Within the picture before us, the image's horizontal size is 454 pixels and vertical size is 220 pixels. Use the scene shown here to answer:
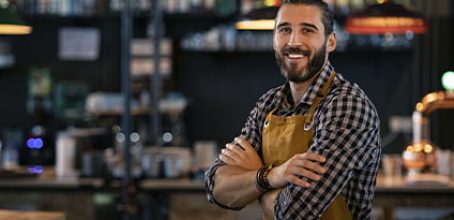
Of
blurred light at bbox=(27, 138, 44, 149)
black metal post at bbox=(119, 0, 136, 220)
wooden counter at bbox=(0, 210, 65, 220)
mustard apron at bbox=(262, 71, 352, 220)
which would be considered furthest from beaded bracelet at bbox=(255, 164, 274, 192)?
blurred light at bbox=(27, 138, 44, 149)

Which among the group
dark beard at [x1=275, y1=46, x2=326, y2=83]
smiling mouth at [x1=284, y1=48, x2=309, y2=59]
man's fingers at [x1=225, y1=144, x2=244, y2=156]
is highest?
smiling mouth at [x1=284, y1=48, x2=309, y2=59]

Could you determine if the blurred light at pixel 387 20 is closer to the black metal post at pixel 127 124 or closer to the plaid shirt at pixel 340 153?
the black metal post at pixel 127 124

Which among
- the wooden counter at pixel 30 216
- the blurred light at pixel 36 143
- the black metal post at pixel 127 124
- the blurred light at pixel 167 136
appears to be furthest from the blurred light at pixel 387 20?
the wooden counter at pixel 30 216

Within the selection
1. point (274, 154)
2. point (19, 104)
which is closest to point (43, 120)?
point (19, 104)

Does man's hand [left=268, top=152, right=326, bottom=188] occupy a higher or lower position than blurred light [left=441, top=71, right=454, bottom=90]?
higher

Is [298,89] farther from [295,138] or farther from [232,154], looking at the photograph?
[232,154]

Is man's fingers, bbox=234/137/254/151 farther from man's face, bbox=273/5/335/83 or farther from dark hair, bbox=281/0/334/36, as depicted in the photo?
dark hair, bbox=281/0/334/36

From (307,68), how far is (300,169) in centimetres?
32

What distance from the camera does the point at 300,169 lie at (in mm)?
2793

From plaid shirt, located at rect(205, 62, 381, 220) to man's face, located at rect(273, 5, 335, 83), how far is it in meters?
0.07

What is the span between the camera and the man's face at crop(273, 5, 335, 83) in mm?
2881

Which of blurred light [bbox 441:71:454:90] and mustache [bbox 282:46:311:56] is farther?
blurred light [bbox 441:71:454:90]

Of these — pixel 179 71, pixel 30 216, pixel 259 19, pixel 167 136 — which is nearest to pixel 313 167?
pixel 30 216

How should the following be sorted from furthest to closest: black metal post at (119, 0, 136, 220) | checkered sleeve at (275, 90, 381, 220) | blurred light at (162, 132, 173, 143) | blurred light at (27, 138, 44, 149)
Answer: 1. blurred light at (162, 132, 173, 143)
2. blurred light at (27, 138, 44, 149)
3. black metal post at (119, 0, 136, 220)
4. checkered sleeve at (275, 90, 381, 220)
